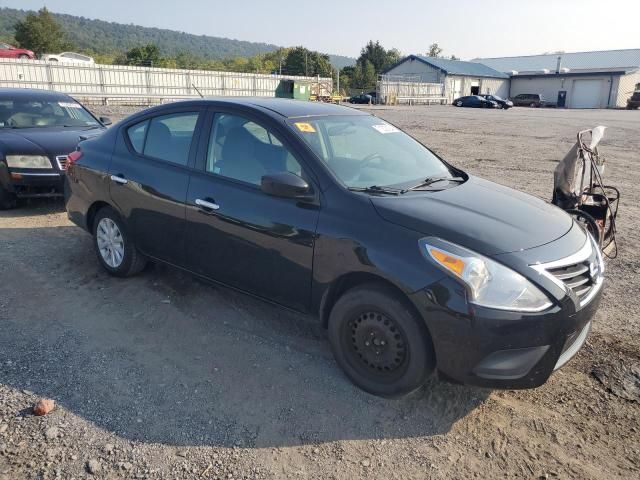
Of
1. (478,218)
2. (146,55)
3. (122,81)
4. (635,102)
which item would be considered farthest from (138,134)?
(146,55)

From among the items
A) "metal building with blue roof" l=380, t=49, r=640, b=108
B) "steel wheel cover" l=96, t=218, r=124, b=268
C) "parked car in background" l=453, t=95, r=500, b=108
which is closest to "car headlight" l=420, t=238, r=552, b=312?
"steel wheel cover" l=96, t=218, r=124, b=268

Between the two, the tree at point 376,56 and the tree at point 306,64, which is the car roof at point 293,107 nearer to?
the tree at point 306,64

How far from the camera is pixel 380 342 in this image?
3.22m

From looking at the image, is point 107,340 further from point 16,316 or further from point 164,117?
point 164,117

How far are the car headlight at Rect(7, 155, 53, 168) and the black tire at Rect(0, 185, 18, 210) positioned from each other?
1.53ft

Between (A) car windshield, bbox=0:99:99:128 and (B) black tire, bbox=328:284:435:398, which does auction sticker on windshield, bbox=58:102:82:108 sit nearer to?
(A) car windshield, bbox=0:99:99:128

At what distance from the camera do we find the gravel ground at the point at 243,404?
2795mm

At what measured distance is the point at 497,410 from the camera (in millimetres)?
3271

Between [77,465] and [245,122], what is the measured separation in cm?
255

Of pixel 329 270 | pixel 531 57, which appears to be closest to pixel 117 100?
pixel 329 270

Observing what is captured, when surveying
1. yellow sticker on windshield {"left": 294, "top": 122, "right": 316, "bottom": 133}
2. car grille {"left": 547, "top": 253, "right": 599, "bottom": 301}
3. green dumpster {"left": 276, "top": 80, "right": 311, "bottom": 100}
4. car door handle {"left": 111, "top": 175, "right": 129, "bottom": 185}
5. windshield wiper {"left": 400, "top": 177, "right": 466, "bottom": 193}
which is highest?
green dumpster {"left": 276, "top": 80, "right": 311, "bottom": 100}

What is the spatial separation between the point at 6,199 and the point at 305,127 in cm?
548

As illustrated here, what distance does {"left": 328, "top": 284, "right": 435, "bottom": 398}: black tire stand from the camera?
305 cm

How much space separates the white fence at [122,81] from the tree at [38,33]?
118 ft
